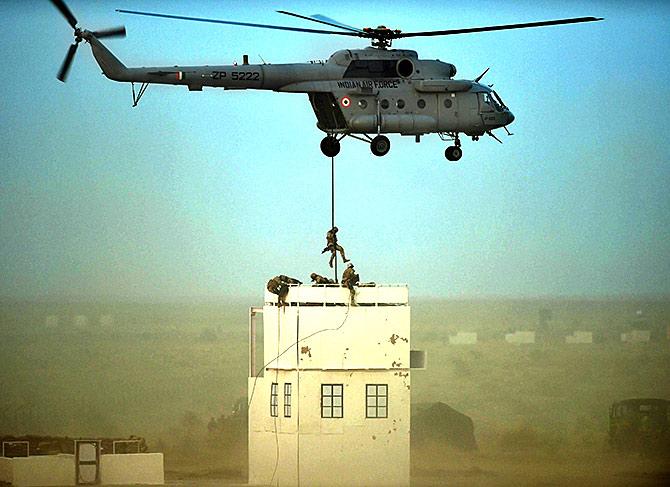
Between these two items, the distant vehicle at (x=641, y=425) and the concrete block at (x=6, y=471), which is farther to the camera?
the distant vehicle at (x=641, y=425)

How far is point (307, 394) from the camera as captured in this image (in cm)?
3209

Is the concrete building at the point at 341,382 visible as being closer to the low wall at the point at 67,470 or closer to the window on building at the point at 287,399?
the window on building at the point at 287,399

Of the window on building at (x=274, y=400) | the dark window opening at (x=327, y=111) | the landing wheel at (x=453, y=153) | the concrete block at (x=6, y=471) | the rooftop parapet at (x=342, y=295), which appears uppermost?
the dark window opening at (x=327, y=111)

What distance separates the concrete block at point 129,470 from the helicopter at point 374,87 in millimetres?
6582

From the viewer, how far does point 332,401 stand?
3209cm

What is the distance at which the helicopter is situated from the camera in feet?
108

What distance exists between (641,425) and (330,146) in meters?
14.4

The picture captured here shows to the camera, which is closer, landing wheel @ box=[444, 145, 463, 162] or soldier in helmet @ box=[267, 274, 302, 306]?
soldier in helmet @ box=[267, 274, 302, 306]

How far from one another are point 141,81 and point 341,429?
6.30 meters

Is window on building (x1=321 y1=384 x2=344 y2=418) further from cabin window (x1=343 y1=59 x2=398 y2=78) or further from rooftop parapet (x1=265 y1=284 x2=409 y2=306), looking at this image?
cabin window (x1=343 y1=59 x2=398 y2=78)

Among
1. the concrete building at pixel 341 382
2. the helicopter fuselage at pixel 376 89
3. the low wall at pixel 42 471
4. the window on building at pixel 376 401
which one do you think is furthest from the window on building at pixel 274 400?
the low wall at pixel 42 471

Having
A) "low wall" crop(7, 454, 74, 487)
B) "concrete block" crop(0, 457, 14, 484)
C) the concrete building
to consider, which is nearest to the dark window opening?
the concrete building

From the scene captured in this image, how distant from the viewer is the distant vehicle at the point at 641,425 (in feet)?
140

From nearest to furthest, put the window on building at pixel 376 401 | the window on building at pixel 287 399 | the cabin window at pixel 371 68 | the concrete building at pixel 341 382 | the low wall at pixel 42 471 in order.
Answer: the concrete building at pixel 341 382, the window on building at pixel 376 401, the window on building at pixel 287 399, the cabin window at pixel 371 68, the low wall at pixel 42 471
